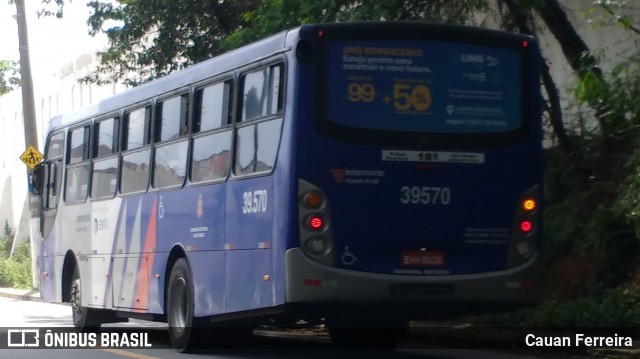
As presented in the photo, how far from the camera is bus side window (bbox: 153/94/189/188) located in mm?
14547

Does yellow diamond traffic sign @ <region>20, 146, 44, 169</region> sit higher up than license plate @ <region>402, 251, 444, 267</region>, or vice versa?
yellow diamond traffic sign @ <region>20, 146, 44, 169</region>

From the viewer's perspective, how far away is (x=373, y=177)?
11969 millimetres

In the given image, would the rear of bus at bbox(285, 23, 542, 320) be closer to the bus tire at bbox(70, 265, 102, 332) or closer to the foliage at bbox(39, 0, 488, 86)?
the bus tire at bbox(70, 265, 102, 332)

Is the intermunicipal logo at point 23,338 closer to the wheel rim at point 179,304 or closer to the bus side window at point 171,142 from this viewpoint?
the wheel rim at point 179,304

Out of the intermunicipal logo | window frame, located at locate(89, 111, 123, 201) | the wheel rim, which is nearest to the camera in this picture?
the wheel rim

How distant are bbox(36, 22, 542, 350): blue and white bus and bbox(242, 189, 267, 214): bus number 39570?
28 millimetres

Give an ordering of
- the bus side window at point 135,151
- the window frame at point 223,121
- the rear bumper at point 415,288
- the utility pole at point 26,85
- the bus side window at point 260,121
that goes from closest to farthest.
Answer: the rear bumper at point 415,288 < the bus side window at point 260,121 < the window frame at point 223,121 < the bus side window at point 135,151 < the utility pole at point 26,85

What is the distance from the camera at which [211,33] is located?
2472cm

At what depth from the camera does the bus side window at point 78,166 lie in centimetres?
1803

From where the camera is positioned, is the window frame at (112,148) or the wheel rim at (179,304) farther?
the window frame at (112,148)

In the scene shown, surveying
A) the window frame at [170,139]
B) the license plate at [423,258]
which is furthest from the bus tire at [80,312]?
the license plate at [423,258]

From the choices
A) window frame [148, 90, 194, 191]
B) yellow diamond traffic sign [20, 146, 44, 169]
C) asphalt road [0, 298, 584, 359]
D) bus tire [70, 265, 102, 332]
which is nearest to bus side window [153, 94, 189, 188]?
window frame [148, 90, 194, 191]

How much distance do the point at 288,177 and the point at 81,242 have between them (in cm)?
698

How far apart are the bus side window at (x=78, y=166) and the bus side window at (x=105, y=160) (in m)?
0.36
